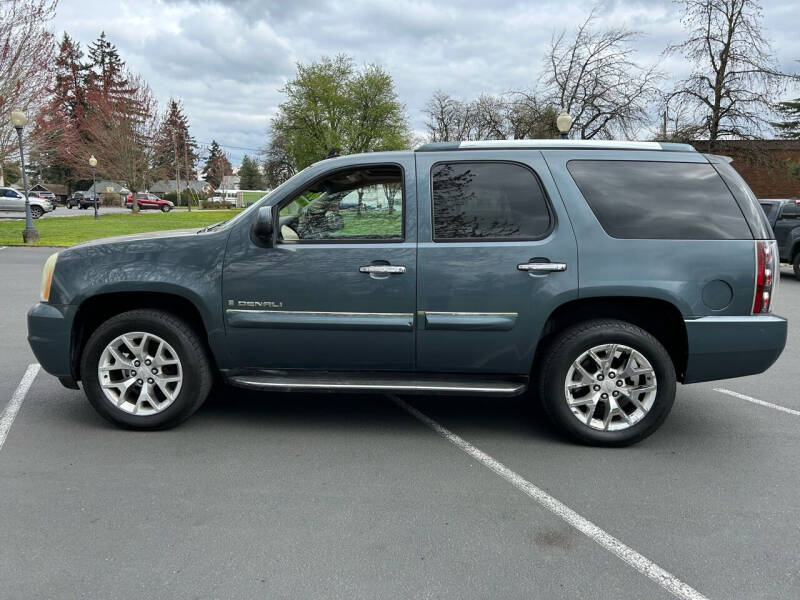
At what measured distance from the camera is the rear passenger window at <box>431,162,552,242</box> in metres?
3.99

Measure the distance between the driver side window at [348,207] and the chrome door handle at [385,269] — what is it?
0.22 m

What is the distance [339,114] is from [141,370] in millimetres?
50668

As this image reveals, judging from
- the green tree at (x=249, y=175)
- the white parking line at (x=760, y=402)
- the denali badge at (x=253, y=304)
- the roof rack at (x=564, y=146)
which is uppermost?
the green tree at (x=249, y=175)

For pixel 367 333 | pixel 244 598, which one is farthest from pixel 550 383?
pixel 244 598

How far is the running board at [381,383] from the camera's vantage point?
3.92 metres

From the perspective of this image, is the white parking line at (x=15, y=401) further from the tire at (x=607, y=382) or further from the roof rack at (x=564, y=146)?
the tire at (x=607, y=382)

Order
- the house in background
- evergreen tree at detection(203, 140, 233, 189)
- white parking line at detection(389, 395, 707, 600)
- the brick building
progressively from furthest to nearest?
evergreen tree at detection(203, 140, 233, 189) < the house in background < the brick building < white parking line at detection(389, 395, 707, 600)

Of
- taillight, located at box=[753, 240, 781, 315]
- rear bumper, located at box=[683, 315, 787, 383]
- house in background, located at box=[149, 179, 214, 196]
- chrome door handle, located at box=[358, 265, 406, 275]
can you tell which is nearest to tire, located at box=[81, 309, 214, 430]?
chrome door handle, located at box=[358, 265, 406, 275]

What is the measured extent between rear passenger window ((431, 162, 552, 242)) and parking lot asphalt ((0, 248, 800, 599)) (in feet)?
4.55

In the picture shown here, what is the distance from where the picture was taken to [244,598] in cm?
244

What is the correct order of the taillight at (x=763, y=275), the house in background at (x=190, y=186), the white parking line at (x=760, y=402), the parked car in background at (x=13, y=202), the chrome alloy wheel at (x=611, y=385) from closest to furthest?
the taillight at (x=763, y=275)
the chrome alloy wheel at (x=611, y=385)
the white parking line at (x=760, y=402)
the parked car in background at (x=13, y=202)
the house in background at (x=190, y=186)

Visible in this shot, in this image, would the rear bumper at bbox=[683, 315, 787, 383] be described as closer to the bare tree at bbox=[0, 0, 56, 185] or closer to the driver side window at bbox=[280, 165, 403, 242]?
the driver side window at bbox=[280, 165, 403, 242]

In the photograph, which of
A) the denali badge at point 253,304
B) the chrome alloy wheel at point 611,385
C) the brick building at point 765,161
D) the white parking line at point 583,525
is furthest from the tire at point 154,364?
the brick building at point 765,161

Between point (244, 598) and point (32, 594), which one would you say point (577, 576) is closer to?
point (244, 598)
